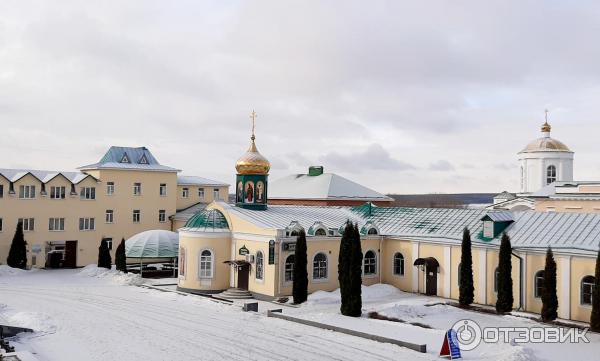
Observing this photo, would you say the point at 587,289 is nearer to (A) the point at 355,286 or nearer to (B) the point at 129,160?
(A) the point at 355,286

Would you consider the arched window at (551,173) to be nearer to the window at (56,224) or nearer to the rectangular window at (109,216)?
A: the rectangular window at (109,216)

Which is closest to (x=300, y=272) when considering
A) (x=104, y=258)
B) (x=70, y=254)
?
(x=104, y=258)

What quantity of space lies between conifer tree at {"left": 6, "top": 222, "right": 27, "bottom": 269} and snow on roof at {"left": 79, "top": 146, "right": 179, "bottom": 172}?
768cm

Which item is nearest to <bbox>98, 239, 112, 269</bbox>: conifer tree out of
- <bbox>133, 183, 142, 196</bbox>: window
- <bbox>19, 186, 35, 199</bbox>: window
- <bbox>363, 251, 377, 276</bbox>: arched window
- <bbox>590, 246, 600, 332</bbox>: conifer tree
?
<bbox>19, 186, 35, 199</bbox>: window

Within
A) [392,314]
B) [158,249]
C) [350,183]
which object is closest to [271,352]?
[392,314]

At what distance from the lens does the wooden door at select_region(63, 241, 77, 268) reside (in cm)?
4256

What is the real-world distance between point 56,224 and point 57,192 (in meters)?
2.32

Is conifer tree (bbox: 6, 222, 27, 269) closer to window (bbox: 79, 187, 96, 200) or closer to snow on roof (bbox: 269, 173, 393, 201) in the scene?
window (bbox: 79, 187, 96, 200)

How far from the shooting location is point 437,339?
2000 centimetres

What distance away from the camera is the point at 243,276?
100 ft

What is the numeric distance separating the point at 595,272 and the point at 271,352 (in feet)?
42.2

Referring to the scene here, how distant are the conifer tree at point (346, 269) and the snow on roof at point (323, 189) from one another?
19.0m

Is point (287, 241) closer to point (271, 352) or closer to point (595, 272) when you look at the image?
point (271, 352)

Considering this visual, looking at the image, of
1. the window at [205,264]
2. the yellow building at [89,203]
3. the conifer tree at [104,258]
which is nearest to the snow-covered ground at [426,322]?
the window at [205,264]
